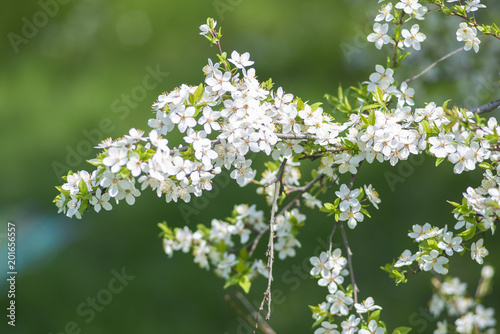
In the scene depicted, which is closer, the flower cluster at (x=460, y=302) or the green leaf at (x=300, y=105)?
the green leaf at (x=300, y=105)

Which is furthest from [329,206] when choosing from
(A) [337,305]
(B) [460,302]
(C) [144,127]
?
(C) [144,127]

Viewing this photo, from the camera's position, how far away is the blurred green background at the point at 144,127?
3.48 meters

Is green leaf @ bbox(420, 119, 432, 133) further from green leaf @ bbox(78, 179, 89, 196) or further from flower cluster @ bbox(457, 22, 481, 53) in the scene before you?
green leaf @ bbox(78, 179, 89, 196)

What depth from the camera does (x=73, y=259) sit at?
4.05 meters

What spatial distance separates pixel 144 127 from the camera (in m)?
4.69

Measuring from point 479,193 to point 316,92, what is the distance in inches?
142

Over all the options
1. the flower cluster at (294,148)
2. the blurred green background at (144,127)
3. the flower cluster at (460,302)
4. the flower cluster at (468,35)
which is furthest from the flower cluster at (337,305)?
the blurred green background at (144,127)

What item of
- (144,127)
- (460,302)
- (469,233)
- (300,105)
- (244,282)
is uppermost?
(144,127)

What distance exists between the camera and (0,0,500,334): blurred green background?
348cm

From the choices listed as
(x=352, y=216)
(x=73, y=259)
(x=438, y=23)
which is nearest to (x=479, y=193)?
(x=352, y=216)

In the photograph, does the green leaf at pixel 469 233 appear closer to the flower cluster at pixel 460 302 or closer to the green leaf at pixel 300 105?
the green leaf at pixel 300 105

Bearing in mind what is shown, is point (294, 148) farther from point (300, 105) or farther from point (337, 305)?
point (337, 305)

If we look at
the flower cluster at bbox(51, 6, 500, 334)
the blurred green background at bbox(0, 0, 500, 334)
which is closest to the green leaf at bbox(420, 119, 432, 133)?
the flower cluster at bbox(51, 6, 500, 334)

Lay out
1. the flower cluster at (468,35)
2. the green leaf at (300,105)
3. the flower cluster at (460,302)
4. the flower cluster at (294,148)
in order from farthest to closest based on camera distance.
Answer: the flower cluster at (460,302) → the flower cluster at (468,35) → the green leaf at (300,105) → the flower cluster at (294,148)
